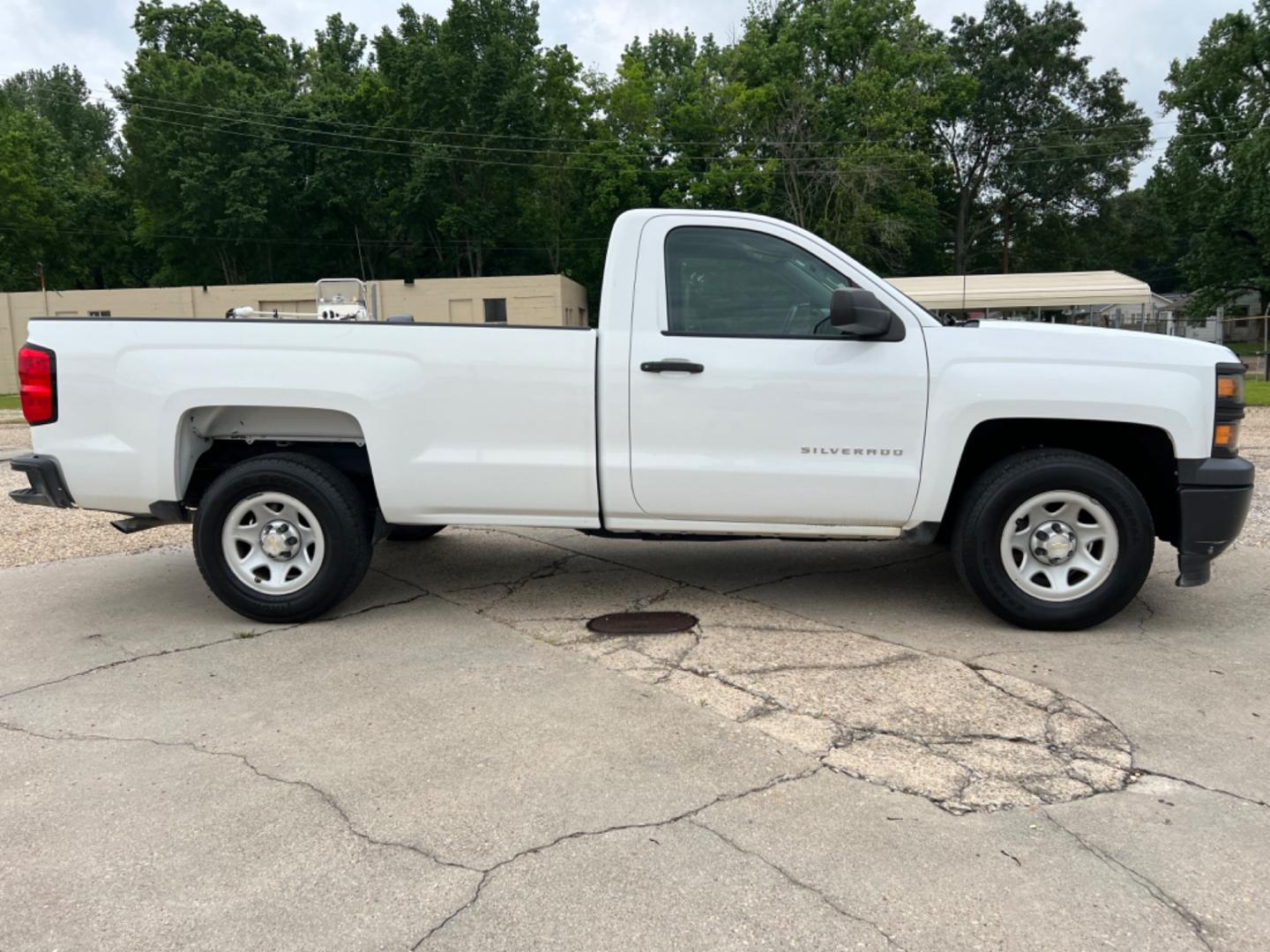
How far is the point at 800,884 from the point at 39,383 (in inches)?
175

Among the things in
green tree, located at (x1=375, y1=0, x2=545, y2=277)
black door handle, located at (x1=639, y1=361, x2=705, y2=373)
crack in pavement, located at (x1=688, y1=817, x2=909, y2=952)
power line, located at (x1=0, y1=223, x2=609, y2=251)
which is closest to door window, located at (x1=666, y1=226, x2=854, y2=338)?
black door handle, located at (x1=639, y1=361, x2=705, y2=373)

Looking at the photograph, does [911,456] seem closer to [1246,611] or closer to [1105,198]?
[1246,611]

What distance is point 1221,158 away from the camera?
156ft

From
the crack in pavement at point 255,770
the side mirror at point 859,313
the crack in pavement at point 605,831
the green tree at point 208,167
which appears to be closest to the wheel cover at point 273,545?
the crack in pavement at point 255,770

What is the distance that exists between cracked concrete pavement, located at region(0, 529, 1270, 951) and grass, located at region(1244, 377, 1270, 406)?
16098 millimetres

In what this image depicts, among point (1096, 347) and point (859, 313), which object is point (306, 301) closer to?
point (859, 313)

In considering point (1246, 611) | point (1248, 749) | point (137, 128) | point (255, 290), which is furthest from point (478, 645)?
point (137, 128)

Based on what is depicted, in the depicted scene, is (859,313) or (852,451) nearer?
(859,313)

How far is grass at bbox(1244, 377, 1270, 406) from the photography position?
19.1m

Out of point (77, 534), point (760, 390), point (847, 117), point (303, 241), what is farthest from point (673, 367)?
point (303, 241)

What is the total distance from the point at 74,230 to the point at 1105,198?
58.3 m

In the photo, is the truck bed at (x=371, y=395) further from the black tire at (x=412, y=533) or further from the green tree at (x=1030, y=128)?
the green tree at (x=1030, y=128)

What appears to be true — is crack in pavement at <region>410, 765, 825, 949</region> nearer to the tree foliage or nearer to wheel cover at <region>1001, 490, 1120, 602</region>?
wheel cover at <region>1001, 490, 1120, 602</region>

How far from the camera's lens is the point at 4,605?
5.52 m
